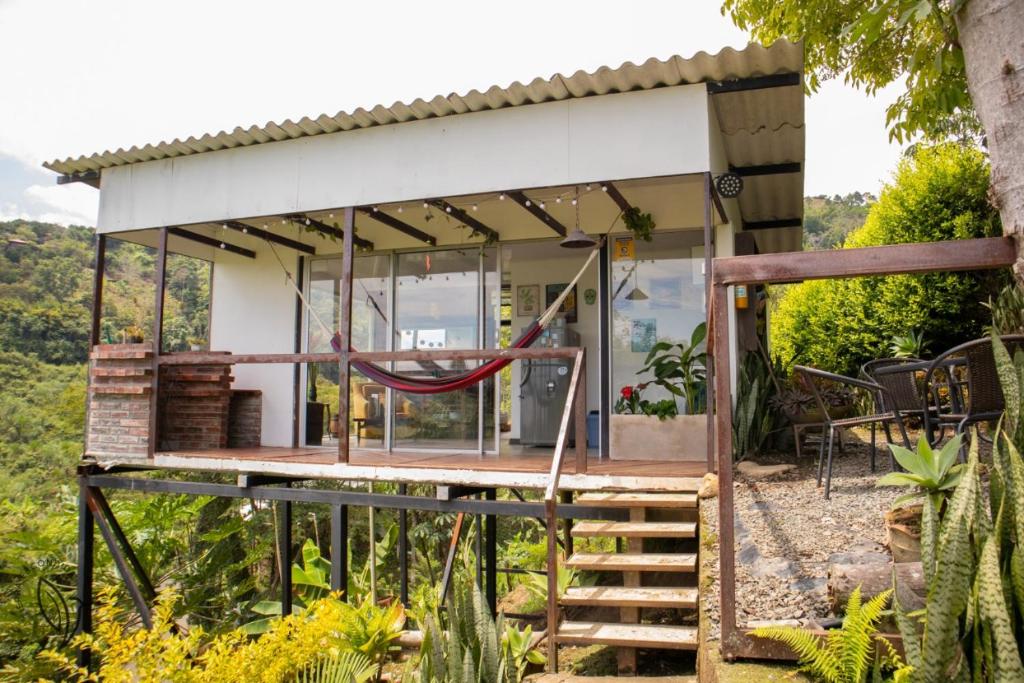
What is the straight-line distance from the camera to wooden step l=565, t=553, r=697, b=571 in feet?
13.7

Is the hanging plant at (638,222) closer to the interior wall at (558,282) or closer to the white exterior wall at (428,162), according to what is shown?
the interior wall at (558,282)

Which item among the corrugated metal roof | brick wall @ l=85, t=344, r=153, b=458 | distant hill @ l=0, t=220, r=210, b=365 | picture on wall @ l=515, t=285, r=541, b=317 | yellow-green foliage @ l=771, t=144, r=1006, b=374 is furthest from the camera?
distant hill @ l=0, t=220, r=210, b=365

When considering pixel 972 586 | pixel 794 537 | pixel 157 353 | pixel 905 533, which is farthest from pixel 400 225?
pixel 972 586

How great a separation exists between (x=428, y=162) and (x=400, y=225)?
49.0 inches

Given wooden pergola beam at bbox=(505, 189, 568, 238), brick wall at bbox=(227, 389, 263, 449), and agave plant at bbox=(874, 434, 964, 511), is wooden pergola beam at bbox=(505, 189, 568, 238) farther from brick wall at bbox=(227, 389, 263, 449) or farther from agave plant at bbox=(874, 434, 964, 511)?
agave plant at bbox=(874, 434, 964, 511)

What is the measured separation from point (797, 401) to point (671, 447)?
1.11 meters

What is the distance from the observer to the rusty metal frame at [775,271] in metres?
2.12

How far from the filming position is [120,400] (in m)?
6.51

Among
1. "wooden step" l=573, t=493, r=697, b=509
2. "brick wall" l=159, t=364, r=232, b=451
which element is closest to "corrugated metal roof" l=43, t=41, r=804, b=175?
"brick wall" l=159, t=364, r=232, b=451

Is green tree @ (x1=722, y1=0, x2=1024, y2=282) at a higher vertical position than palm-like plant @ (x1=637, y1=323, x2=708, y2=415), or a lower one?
higher

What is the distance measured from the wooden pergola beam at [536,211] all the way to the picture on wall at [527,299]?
808 millimetres

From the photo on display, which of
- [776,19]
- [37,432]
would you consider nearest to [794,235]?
[776,19]

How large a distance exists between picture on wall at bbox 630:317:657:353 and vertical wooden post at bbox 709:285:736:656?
4114mm

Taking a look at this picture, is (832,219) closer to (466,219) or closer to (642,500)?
(466,219)
